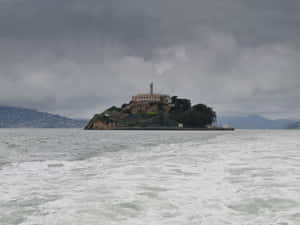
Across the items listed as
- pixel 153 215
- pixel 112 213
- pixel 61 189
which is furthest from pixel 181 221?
pixel 61 189

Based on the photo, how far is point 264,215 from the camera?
5.22 m

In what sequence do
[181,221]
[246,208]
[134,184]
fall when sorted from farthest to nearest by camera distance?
[134,184] → [246,208] → [181,221]

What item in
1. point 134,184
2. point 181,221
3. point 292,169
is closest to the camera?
point 181,221

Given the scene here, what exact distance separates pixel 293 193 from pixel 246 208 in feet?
5.86

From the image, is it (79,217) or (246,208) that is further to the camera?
(246,208)

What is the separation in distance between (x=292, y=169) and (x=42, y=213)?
8.20 m

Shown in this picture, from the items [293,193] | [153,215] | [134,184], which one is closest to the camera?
[153,215]

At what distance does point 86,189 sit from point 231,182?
3636 mm

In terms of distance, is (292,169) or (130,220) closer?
(130,220)

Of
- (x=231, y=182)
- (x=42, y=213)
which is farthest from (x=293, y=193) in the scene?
(x=42, y=213)

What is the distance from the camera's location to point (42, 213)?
532cm

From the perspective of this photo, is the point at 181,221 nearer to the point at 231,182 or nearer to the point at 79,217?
the point at 79,217

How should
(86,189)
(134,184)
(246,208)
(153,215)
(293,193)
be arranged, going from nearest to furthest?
1. (153,215)
2. (246,208)
3. (293,193)
4. (86,189)
5. (134,184)

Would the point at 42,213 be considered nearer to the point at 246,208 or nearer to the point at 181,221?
the point at 181,221
